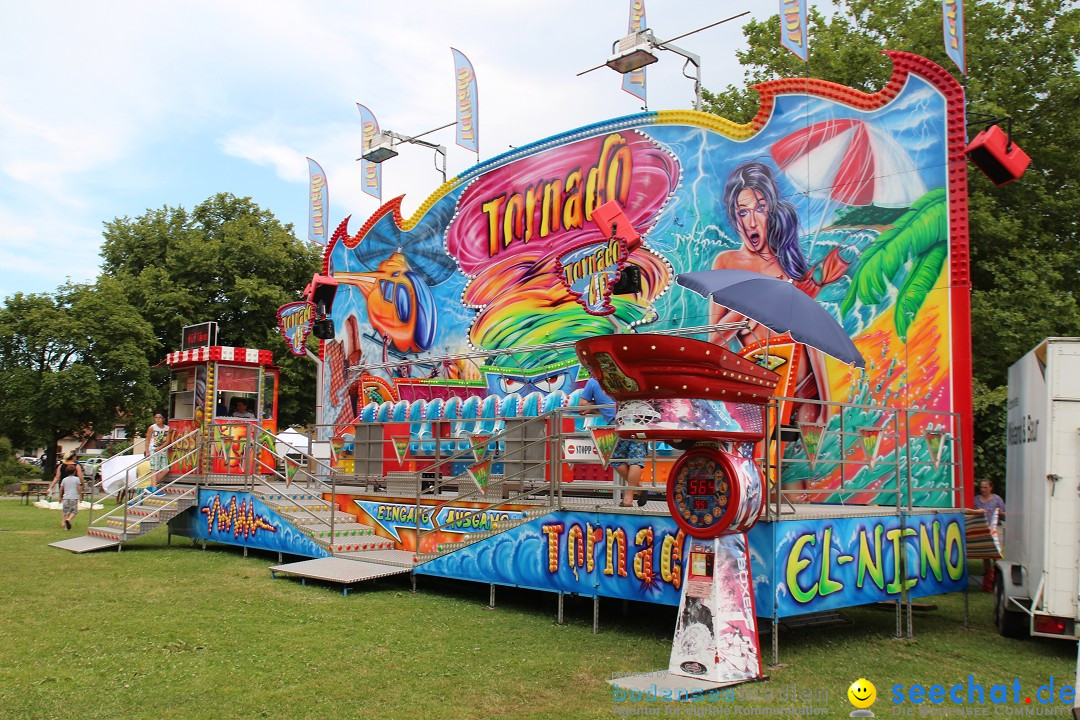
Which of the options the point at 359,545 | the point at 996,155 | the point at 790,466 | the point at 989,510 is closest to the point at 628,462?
the point at 790,466

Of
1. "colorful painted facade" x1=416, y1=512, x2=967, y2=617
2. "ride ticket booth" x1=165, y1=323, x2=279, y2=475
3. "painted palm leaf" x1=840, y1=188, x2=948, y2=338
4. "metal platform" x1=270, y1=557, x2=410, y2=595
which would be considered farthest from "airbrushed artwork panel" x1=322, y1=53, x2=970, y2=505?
"metal platform" x1=270, y1=557, x2=410, y2=595

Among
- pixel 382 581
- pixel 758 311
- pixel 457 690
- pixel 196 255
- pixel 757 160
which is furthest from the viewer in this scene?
pixel 196 255

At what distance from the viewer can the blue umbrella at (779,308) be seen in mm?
8117

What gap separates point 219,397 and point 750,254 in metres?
12.4

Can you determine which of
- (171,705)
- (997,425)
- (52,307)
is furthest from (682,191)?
(52,307)

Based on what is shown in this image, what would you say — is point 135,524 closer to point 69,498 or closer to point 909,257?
point 69,498

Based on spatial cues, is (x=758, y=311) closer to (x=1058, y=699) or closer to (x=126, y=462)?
(x=1058, y=699)

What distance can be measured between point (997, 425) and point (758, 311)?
365 inches

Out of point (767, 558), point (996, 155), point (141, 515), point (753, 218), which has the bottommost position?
point (141, 515)

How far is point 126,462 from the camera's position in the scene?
2997cm

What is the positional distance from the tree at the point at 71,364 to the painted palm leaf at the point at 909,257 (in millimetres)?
28866

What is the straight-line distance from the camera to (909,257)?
12.3 m

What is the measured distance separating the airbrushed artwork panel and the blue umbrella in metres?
1.25

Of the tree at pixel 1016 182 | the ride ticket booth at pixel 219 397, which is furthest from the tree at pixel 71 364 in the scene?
the tree at pixel 1016 182
